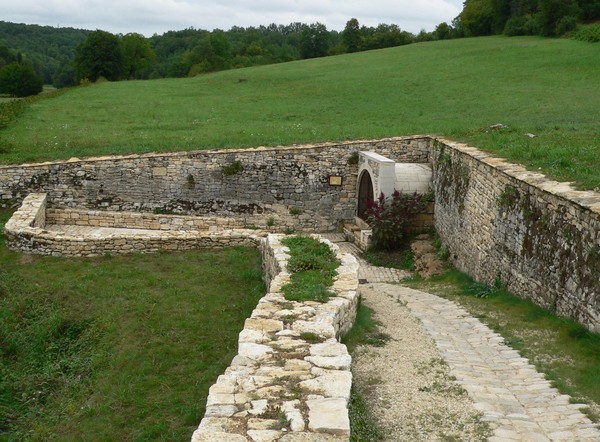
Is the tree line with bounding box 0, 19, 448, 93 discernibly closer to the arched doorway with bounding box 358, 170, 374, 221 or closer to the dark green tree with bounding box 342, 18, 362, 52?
the dark green tree with bounding box 342, 18, 362, 52

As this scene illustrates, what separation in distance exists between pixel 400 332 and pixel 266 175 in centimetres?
1147

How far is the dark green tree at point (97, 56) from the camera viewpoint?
56469 mm

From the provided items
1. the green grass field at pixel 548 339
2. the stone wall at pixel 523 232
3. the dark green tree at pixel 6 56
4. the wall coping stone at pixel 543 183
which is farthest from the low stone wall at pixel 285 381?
the dark green tree at pixel 6 56

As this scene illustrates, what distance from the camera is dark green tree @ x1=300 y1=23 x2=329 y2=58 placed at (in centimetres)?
7356

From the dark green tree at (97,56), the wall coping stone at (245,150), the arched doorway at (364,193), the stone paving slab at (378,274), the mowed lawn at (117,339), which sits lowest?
the stone paving slab at (378,274)

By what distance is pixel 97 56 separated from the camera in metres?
56.5

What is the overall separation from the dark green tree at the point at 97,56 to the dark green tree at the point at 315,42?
944 inches

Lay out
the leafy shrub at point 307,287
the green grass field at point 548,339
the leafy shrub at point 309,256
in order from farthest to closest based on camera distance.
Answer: the leafy shrub at point 309,256 → the leafy shrub at point 307,287 → the green grass field at point 548,339

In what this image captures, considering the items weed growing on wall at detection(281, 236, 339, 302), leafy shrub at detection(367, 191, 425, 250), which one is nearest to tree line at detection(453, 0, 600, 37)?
leafy shrub at detection(367, 191, 425, 250)

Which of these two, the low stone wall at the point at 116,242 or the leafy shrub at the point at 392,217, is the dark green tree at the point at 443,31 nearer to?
the leafy shrub at the point at 392,217

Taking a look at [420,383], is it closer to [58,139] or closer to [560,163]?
[560,163]

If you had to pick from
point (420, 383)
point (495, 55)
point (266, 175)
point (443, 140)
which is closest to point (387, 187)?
point (443, 140)

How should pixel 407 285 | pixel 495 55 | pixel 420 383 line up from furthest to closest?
pixel 495 55
pixel 407 285
pixel 420 383

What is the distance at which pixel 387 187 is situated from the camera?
17.2 meters
